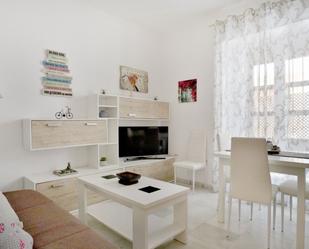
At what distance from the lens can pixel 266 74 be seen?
3.01 metres

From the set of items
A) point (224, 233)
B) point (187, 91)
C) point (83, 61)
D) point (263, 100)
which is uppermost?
point (83, 61)

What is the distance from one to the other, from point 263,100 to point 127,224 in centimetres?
244

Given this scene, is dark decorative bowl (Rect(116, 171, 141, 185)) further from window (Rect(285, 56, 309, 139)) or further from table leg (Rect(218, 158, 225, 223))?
window (Rect(285, 56, 309, 139))

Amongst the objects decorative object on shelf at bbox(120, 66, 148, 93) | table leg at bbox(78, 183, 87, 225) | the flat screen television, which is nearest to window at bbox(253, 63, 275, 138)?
the flat screen television

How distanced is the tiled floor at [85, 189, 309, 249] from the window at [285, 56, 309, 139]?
1.09m

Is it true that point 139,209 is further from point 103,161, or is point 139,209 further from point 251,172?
point 103,161

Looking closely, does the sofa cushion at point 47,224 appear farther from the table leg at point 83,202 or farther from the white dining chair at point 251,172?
the white dining chair at point 251,172

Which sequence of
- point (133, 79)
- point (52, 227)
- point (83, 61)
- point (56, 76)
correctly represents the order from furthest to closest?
point (133, 79) < point (83, 61) < point (56, 76) < point (52, 227)

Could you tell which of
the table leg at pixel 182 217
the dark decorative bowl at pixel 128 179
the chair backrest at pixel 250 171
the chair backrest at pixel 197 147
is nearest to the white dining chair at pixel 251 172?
the chair backrest at pixel 250 171

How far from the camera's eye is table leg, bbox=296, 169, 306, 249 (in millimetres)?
1912

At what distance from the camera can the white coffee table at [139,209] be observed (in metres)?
1.70

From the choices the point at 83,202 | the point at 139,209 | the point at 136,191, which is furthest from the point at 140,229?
the point at 83,202

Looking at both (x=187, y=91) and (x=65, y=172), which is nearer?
(x=65, y=172)

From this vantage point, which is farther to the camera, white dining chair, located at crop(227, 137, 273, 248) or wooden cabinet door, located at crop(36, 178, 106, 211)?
wooden cabinet door, located at crop(36, 178, 106, 211)
